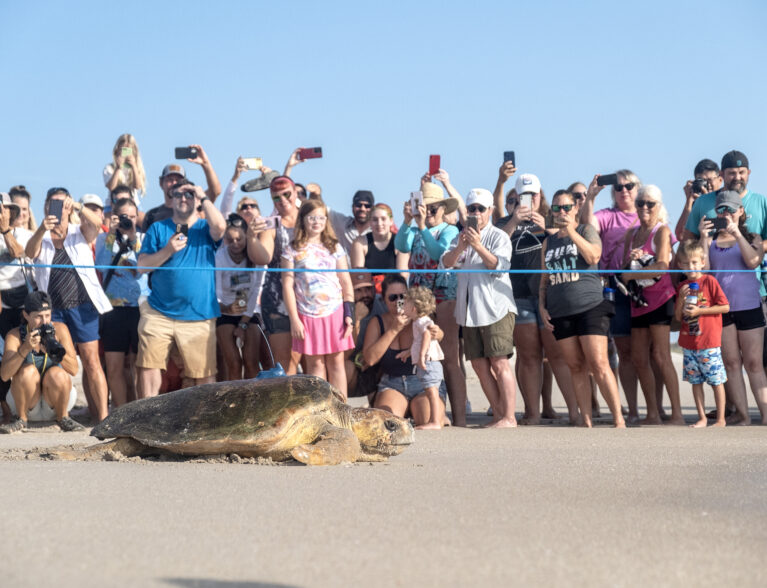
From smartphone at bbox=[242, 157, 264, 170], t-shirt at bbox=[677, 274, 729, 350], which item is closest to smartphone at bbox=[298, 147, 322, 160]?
smartphone at bbox=[242, 157, 264, 170]

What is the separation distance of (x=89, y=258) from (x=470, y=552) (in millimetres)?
5807

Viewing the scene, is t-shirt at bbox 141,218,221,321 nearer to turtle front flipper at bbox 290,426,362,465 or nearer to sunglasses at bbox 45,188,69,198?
sunglasses at bbox 45,188,69,198

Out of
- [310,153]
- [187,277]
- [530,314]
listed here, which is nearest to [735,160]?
[530,314]

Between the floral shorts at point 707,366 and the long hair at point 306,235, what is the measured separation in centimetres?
289

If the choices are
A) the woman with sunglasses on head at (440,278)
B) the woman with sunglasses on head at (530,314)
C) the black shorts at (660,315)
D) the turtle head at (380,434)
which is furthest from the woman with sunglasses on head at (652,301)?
the turtle head at (380,434)

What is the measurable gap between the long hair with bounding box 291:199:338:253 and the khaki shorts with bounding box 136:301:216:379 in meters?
0.95

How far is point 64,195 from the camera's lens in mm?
7785

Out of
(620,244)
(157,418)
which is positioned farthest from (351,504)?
(620,244)

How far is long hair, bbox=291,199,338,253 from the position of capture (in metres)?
7.15

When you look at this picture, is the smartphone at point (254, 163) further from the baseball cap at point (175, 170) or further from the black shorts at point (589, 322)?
the black shorts at point (589, 322)

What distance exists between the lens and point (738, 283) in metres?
7.19

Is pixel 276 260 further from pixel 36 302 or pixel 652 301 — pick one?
pixel 652 301

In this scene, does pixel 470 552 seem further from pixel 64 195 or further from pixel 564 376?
pixel 64 195

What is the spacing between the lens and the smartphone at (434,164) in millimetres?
8035
